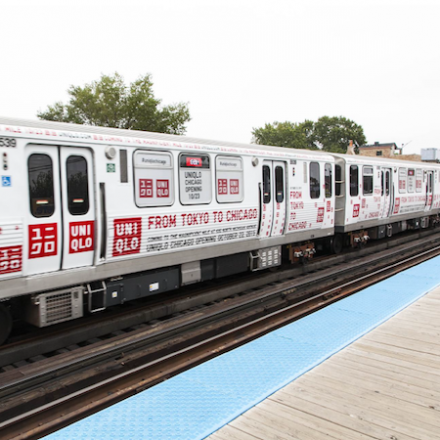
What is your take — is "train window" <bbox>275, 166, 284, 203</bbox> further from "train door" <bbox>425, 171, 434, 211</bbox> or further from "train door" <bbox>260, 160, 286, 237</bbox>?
"train door" <bbox>425, 171, 434, 211</bbox>

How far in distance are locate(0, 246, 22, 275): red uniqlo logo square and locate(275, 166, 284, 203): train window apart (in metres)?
5.97

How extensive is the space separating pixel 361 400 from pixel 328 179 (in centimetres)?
837

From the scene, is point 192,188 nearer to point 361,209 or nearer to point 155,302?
point 155,302

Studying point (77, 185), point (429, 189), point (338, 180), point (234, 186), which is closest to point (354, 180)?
point (338, 180)

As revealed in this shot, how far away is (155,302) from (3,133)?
425 cm

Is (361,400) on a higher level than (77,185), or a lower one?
lower

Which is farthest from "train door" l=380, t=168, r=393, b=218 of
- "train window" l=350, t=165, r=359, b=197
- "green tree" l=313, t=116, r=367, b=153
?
"green tree" l=313, t=116, r=367, b=153

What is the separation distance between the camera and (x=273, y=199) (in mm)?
9930

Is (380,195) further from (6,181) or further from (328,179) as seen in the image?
(6,181)

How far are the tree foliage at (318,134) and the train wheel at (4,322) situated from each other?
7654cm

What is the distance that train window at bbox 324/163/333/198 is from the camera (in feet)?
38.8

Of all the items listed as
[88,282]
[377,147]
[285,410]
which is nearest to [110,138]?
[88,282]

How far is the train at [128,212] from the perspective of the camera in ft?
18.7

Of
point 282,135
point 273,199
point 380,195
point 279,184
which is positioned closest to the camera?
point 273,199
